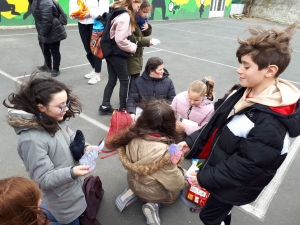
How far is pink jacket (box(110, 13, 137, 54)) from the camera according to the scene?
3461 millimetres

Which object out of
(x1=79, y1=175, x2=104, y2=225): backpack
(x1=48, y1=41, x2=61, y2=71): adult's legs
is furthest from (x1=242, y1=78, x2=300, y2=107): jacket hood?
(x1=48, y1=41, x2=61, y2=71): adult's legs

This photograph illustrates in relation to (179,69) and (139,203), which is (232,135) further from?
(179,69)

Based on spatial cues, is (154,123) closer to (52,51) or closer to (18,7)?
(52,51)

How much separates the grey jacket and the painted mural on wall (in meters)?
9.99

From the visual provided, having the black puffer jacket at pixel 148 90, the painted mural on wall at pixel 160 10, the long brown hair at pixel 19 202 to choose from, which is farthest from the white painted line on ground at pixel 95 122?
the painted mural on wall at pixel 160 10

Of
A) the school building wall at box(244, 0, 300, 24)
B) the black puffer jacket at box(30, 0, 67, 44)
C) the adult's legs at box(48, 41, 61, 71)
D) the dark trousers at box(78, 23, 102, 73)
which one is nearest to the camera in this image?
the black puffer jacket at box(30, 0, 67, 44)

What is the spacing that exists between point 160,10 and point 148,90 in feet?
49.3

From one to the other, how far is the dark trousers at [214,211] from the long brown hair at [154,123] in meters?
0.60

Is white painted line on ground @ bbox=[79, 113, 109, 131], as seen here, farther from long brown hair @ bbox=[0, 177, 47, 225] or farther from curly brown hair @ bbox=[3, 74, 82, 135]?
long brown hair @ bbox=[0, 177, 47, 225]

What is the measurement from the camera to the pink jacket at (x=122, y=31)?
11.4 ft

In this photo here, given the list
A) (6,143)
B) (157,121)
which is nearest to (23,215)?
(157,121)

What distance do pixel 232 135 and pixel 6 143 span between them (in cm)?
297

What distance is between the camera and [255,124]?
160 cm

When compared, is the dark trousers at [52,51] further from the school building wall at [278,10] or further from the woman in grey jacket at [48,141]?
the school building wall at [278,10]
